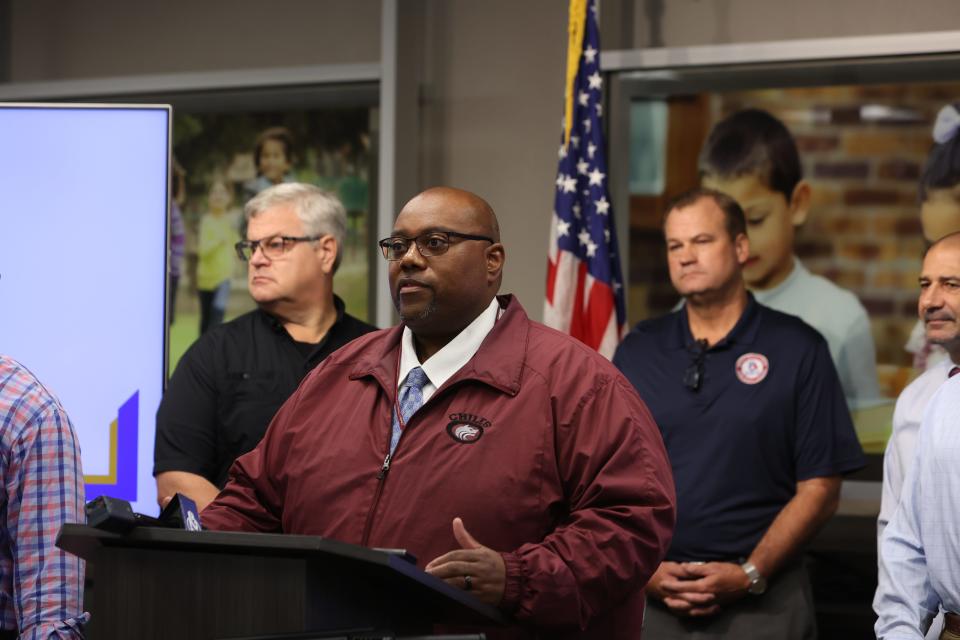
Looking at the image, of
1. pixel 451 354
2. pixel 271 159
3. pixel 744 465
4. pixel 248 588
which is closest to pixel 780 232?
pixel 744 465

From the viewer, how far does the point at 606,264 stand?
4816 mm

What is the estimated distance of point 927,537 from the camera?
2773 millimetres

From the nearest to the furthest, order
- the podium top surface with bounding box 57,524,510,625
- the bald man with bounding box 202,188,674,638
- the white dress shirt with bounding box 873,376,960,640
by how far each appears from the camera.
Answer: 1. the podium top surface with bounding box 57,524,510,625
2. the bald man with bounding box 202,188,674,638
3. the white dress shirt with bounding box 873,376,960,640

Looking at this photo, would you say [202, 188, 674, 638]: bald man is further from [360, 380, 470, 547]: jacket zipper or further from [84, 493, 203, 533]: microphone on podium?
[84, 493, 203, 533]: microphone on podium

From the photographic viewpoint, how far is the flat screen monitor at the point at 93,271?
3.59m

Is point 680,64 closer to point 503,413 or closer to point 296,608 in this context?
point 503,413

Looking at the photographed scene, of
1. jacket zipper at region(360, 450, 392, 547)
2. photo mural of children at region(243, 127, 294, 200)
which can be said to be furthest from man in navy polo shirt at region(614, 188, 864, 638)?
photo mural of children at region(243, 127, 294, 200)

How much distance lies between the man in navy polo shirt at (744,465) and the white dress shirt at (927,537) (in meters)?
1.09

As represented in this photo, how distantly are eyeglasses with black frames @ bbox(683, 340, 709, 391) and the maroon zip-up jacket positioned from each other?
1.61 meters

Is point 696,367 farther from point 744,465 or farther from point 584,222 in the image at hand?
point 584,222

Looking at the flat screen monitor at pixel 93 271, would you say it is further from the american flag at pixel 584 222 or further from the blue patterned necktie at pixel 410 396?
the american flag at pixel 584 222

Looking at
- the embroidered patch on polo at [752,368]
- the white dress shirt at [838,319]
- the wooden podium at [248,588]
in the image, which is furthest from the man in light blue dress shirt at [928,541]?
the white dress shirt at [838,319]

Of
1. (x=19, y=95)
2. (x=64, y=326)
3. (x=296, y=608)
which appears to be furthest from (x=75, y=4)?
(x=296, y=608)

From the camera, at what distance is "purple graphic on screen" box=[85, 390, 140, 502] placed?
11.8 ft
